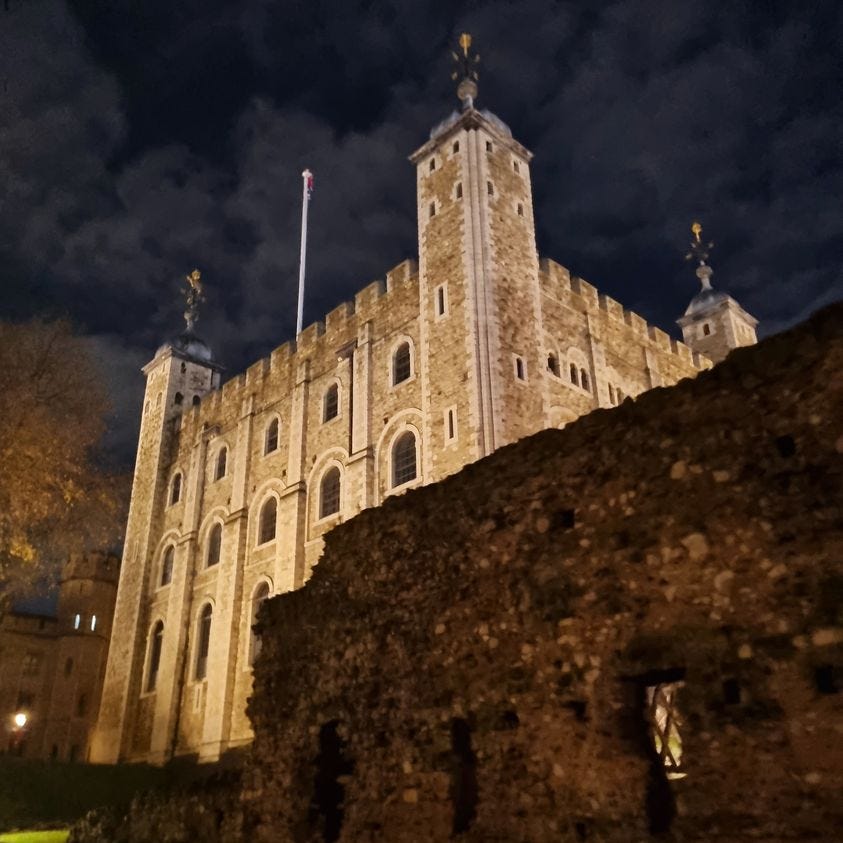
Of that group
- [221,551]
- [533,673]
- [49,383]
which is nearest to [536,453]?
[533,673]

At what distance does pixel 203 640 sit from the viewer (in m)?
26.7

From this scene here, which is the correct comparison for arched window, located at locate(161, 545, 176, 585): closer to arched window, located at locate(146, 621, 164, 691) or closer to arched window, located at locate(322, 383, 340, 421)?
arched window, located at locate(146, 621, 164, 691)

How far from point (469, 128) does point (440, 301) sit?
531cm

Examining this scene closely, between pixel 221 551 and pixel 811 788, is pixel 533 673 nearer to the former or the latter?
pixel 811 788

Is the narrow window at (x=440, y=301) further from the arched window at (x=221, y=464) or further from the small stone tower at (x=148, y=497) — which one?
the small stone tower at (x=148, y=497)

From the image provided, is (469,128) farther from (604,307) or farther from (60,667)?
(60,667)

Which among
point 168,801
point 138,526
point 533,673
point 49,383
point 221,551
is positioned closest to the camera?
point 533,673

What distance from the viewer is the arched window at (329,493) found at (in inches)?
918

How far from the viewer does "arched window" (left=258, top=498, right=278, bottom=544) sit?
25.7 m

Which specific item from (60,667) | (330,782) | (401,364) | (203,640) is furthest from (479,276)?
(60,667)

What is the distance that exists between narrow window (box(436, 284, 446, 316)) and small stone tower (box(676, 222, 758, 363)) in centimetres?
1364

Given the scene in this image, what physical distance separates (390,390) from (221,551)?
28.5ft

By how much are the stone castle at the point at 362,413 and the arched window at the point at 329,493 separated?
53 mm

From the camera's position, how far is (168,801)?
10492 millimetres
